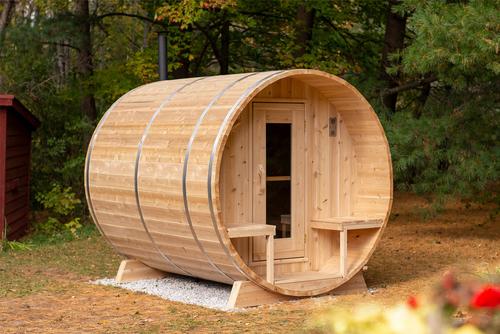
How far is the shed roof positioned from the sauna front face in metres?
3.94

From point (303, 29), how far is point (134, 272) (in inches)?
317

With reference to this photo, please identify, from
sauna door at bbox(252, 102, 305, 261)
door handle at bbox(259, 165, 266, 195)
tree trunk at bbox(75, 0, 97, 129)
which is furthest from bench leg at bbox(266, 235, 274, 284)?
tree trunk at bbox(75, 0, 97, 129)

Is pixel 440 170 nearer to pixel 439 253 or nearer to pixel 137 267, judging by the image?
pixel 439 253

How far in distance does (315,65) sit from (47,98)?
630 centimetres

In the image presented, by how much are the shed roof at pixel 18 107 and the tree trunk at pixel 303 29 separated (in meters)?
5.95

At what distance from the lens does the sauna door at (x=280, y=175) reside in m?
7.57

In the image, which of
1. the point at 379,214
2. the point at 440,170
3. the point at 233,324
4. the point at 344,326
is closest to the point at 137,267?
the point at 233,324

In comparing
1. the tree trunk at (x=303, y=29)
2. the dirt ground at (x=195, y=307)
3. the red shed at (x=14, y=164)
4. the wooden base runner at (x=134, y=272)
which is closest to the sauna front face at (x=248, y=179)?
the wooden base runner at (x=134, y=272)

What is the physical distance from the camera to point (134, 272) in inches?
334

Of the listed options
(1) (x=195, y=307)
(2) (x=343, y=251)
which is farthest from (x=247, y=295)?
(2) (x=343, y=251)

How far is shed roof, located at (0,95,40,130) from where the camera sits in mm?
11328

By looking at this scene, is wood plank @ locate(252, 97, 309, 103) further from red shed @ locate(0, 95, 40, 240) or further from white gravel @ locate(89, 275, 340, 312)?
red shed @ locate(0, 95, 40, 240)

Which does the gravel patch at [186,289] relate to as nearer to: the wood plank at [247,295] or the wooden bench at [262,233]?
the wood plank at [247,295]

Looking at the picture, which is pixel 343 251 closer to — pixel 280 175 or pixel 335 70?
pixel 280 175
